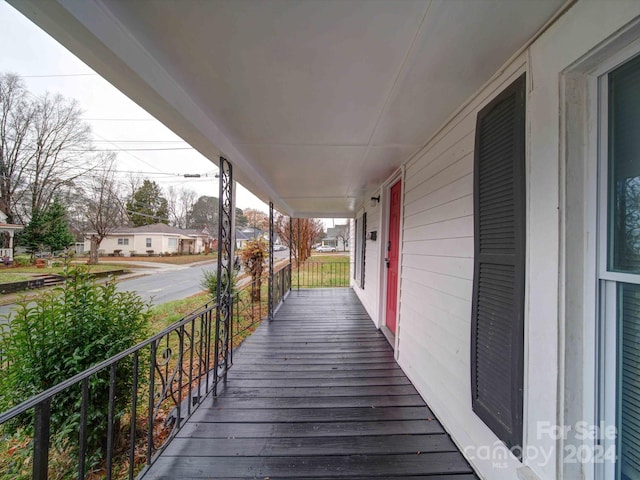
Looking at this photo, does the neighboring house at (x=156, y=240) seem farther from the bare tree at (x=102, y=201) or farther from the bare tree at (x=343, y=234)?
the bare tree at (x=343, y=234)

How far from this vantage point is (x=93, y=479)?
63.4 inches

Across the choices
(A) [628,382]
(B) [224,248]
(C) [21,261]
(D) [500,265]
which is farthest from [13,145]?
(A) [628,382]

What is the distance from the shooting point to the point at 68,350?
1563 mm

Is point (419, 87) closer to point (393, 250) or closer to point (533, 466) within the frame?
point (533, 466)

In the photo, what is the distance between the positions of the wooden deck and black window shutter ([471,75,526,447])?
1.84ft

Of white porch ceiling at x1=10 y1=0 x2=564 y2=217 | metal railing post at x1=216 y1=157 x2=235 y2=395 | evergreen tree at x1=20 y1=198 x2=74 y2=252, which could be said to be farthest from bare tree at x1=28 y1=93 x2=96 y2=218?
white porch ceiling at x1=10 y1=0 x2=564 y2=217

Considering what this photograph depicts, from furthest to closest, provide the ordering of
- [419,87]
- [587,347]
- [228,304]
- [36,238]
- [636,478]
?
[36,238] → [228,304] → [419,87] → [587,347] → [636,478]

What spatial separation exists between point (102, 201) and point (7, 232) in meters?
5.74

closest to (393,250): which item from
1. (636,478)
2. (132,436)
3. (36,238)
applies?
(636,478)

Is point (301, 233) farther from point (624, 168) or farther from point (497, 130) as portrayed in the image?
point (624, 168)

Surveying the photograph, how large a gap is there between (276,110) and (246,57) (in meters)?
0.46

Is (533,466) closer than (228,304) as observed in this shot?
Yes

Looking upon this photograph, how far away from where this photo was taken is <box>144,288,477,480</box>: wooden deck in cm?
138

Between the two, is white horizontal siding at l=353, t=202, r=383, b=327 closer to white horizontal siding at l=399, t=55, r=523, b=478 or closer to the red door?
the red door
